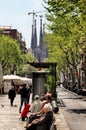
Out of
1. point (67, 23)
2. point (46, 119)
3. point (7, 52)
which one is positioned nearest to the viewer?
point (46, 119)

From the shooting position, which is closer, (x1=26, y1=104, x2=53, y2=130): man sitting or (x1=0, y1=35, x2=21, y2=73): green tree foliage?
(x1=26, y1=104, x2=53, y2=130): man sitting

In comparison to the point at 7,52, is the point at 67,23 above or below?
above

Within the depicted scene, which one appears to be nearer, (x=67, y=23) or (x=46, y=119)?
(x=46, y=119)

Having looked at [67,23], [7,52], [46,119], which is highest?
[67,23]

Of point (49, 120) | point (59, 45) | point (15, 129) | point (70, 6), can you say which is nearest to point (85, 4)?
point (70, 6)

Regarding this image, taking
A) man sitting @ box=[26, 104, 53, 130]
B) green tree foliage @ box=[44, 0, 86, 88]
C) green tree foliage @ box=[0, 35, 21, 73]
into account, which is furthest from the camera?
green tree foliage @ box=[0, 35, 21, 73]

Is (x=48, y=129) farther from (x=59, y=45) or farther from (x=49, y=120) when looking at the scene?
(x=59, y=45)

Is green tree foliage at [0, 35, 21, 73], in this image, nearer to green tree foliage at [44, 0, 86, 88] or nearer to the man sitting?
green tree foliage at [44, 0, 86, 88]

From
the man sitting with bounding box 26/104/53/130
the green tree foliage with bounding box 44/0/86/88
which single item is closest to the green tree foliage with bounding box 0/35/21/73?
the green tree foliage with bounding box 44/0/86/88

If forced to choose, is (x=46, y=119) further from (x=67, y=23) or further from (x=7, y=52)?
(x=7, y=52)

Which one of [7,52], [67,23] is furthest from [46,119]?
[7,52]

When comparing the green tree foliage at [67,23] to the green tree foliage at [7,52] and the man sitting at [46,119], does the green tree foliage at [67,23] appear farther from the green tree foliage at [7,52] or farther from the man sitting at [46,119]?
the green tree foliage at [7,52]

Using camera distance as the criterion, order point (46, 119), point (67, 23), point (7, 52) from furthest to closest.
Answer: point (7, 52) < point (67, 23) < point (46, 119)

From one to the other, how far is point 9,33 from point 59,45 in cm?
10971
